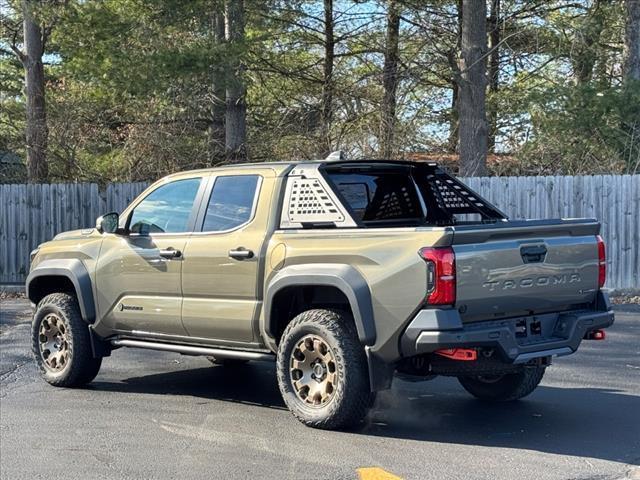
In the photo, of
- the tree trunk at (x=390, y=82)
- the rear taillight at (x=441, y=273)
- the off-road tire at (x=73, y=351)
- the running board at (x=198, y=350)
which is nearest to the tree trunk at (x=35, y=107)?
the tree trunk at (x=390, y=82)

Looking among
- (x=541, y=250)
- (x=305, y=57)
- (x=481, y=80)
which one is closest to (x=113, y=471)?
(x=541, y=250)

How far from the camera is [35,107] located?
19891 mm

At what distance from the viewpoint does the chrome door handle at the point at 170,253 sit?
23.3ft

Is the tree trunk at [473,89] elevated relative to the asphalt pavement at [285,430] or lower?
elevated

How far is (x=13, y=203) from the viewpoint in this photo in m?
16.9

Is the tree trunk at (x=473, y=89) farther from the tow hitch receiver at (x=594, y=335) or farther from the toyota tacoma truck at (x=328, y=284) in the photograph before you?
the tow hitch receiver at (x=594, y=335)

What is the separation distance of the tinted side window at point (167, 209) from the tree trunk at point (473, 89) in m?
11.3

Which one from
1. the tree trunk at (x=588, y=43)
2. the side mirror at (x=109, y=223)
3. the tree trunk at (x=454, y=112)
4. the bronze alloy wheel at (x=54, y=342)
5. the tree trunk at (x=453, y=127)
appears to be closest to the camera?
the side mirror at (x=109, y=223)

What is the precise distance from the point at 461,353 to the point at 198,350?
2.40 m

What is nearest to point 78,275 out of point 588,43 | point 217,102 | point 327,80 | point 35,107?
point 217,102

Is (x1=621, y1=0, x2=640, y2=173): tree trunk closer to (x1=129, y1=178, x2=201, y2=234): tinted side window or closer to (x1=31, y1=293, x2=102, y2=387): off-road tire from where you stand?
(x1=129, y1=178, x2=201, y2=234): tinted side window

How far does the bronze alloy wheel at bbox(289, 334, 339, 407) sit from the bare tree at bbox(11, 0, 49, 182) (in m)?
14.9

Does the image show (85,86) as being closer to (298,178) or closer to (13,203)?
(13,203)

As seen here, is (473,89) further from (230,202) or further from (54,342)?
(54,342)
